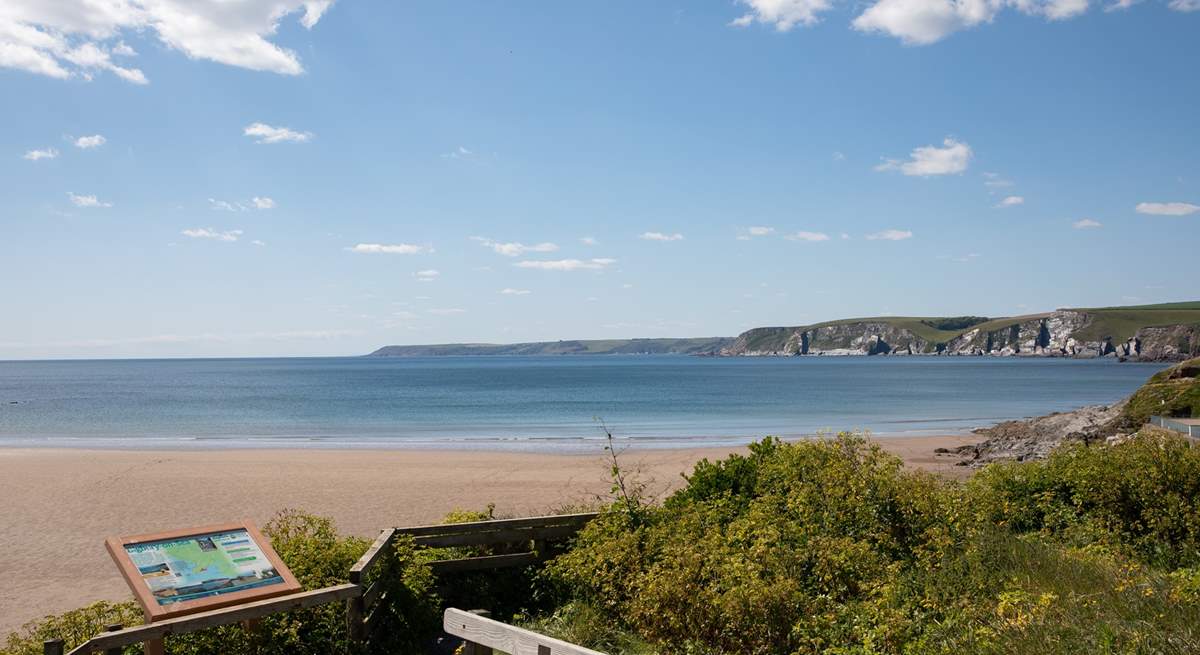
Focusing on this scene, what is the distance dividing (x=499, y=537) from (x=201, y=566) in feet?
11.6

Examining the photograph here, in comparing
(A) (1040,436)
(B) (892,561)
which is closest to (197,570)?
(B) (892,561)

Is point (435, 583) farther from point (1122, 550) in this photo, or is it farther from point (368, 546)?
point (1122, 550)

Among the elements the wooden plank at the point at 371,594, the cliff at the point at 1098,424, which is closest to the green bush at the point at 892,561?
the wooden plank at the point at 371,594

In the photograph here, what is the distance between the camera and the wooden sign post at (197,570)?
→ 6.43 m

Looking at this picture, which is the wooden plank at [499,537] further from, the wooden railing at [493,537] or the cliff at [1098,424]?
the cliff at [1098,424]

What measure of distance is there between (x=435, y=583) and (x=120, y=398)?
88805 mm

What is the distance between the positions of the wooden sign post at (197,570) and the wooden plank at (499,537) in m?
2.30

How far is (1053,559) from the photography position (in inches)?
276

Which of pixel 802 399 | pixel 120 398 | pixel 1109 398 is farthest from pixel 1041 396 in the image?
pixel 120 398

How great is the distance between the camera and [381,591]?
8.14 m

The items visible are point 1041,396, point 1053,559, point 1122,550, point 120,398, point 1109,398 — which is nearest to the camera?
point 1053,559

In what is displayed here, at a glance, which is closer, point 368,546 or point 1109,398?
point 368,546

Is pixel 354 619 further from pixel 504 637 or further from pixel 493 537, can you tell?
pixel 504 637

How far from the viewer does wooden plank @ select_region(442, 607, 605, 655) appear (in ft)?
14.3
